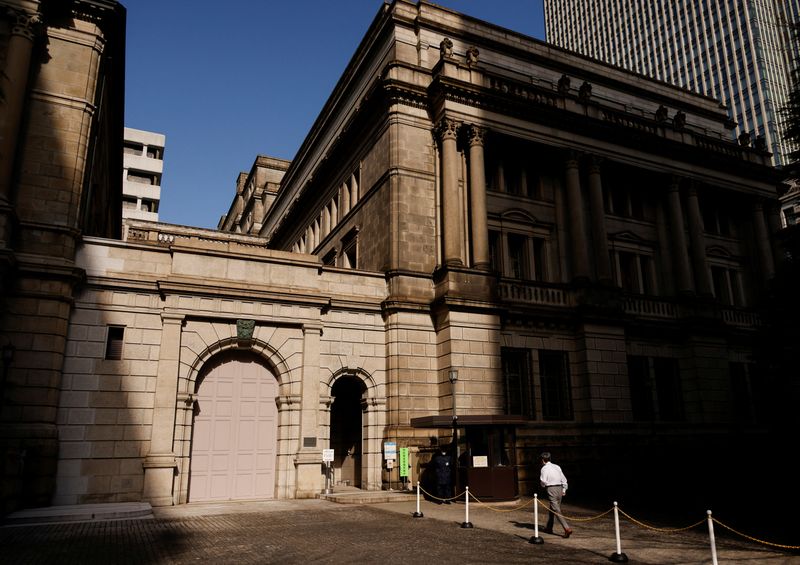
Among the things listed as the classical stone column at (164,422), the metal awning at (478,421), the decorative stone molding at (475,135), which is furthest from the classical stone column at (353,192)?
the metal awning at (478,421)

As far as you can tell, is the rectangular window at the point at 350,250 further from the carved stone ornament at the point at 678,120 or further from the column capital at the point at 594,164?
the carved stone ornament at the point at 678,120

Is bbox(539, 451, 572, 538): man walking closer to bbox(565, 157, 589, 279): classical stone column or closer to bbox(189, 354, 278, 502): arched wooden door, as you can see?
bbox(189, 354, 278, 502): arched wooden door

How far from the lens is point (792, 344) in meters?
18.6

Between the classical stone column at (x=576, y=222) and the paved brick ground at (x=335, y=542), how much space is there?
1409cm

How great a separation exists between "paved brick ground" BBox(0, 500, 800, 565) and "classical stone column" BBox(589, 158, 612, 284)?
14725mm

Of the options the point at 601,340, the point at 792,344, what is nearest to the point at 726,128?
the point at 601,340

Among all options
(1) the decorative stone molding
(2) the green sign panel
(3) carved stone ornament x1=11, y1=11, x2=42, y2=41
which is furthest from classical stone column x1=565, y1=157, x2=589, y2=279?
(3) carved stone ornament x1=11, y1=11, x2=42, y2=41

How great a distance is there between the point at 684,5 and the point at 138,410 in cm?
12491

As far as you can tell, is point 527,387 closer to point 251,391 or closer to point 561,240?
point 561,240

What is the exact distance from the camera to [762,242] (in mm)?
34062

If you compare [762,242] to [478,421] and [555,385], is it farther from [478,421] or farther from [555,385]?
[478,421]

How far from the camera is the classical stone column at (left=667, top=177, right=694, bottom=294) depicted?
30.1 metres

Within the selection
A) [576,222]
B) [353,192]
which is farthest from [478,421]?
[353,192]

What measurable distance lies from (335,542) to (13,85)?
17517mm
